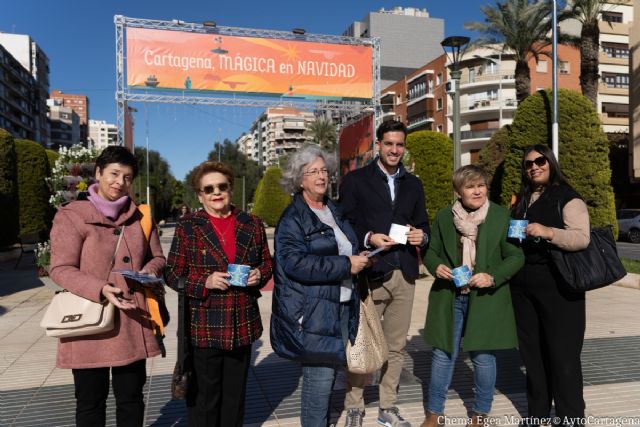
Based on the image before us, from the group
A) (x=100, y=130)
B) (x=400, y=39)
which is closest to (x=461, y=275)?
(x=400, y=39)

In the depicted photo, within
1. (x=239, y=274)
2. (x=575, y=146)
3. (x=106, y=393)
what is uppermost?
(x=575, y=146)

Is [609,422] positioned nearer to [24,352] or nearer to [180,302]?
[180,302]

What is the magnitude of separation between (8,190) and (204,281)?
1446 centimetres

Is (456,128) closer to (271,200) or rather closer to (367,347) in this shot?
(367,347)

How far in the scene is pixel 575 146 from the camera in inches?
435

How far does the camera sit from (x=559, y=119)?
11219 mm

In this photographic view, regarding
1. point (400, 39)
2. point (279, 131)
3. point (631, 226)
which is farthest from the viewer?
point (279, 131)

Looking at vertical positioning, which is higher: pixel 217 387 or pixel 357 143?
pixel 357 143

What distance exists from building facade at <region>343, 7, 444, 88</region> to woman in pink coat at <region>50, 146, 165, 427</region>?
81.6 m

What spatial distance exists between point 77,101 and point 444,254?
172 meters

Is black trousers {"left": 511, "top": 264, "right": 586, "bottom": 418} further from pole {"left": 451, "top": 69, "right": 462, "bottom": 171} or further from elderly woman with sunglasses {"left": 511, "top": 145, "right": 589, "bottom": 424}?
pole {"left": 451, "top": 69, "right": 462, "bottom": 171}

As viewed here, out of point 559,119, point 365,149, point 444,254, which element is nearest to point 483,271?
point 444,254

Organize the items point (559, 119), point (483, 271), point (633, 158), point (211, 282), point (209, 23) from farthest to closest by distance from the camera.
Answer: point (633, 158) → point (209, 23) → point (559, 119) → point (483, 271) → point (211, 282)

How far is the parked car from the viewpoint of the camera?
22.0 meters
